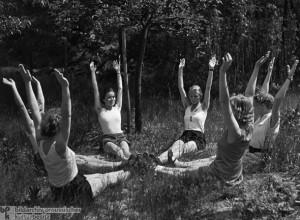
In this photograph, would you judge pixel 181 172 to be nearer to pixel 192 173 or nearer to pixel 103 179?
pixel 192 173

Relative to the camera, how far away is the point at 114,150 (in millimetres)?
6516

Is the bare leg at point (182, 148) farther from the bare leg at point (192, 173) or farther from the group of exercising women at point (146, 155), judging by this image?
the bare leg at point (192, 173)

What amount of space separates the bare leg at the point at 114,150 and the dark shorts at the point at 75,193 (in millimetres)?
1789

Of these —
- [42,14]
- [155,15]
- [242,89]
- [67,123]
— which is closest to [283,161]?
[67,123]

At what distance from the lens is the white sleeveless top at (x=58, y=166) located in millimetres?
4355

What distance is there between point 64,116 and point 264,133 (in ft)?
9.20

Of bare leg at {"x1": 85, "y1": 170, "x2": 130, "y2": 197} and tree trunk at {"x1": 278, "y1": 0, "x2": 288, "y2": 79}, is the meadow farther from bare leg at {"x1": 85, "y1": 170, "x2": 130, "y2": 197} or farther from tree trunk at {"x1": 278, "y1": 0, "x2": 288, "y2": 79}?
tree trunk at {"x1": 278, "y1": 0, "x2": 288, "y2": 79}

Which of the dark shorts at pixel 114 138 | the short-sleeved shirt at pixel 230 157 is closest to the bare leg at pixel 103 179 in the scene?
the short-sleeved shirt at pixel 230 157

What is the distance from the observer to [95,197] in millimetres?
4609

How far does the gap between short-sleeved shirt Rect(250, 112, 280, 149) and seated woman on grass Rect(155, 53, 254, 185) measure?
3.13 feet

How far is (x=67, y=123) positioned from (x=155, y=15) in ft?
12.7

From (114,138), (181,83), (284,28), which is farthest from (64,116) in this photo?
(284,28)

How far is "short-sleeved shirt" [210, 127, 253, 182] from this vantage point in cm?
454

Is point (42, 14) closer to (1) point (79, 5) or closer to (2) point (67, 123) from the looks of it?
(1) point (79, 5)
